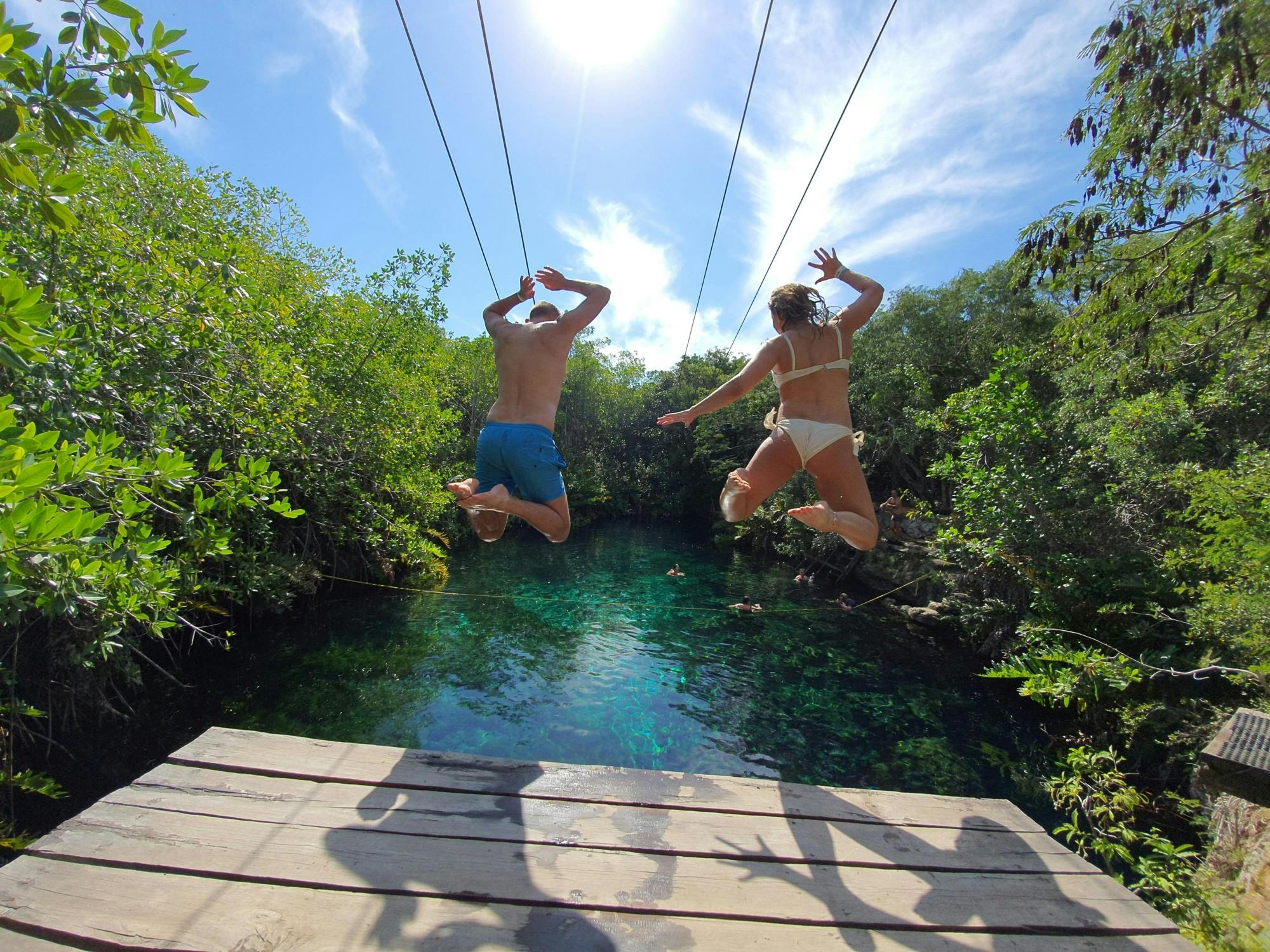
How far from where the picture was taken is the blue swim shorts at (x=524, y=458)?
3.45 metres

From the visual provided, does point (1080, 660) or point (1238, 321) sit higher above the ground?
point (1238, 321)

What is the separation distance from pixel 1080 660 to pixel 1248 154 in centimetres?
419

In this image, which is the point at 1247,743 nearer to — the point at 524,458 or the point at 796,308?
the point at 796,308

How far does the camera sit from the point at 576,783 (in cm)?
237

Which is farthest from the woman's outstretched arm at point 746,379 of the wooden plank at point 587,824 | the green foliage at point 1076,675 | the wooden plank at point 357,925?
the green foliage at point 1076,675

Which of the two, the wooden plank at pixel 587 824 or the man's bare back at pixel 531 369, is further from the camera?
the man's bare back at pixel 531 369

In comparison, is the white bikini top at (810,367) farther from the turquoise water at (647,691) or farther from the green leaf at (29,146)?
the turquoise water at (647,691)

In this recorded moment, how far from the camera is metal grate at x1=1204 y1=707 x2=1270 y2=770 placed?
6.54ft

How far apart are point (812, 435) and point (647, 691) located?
5196 mm

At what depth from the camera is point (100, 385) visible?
371cm

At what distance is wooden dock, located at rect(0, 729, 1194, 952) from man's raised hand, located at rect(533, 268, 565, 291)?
8.97ft

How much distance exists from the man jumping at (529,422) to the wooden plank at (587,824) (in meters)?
1.51

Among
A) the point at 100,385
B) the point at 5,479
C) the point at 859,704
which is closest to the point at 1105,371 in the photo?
the point at 859,704

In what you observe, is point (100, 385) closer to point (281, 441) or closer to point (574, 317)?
point (281, 441)
